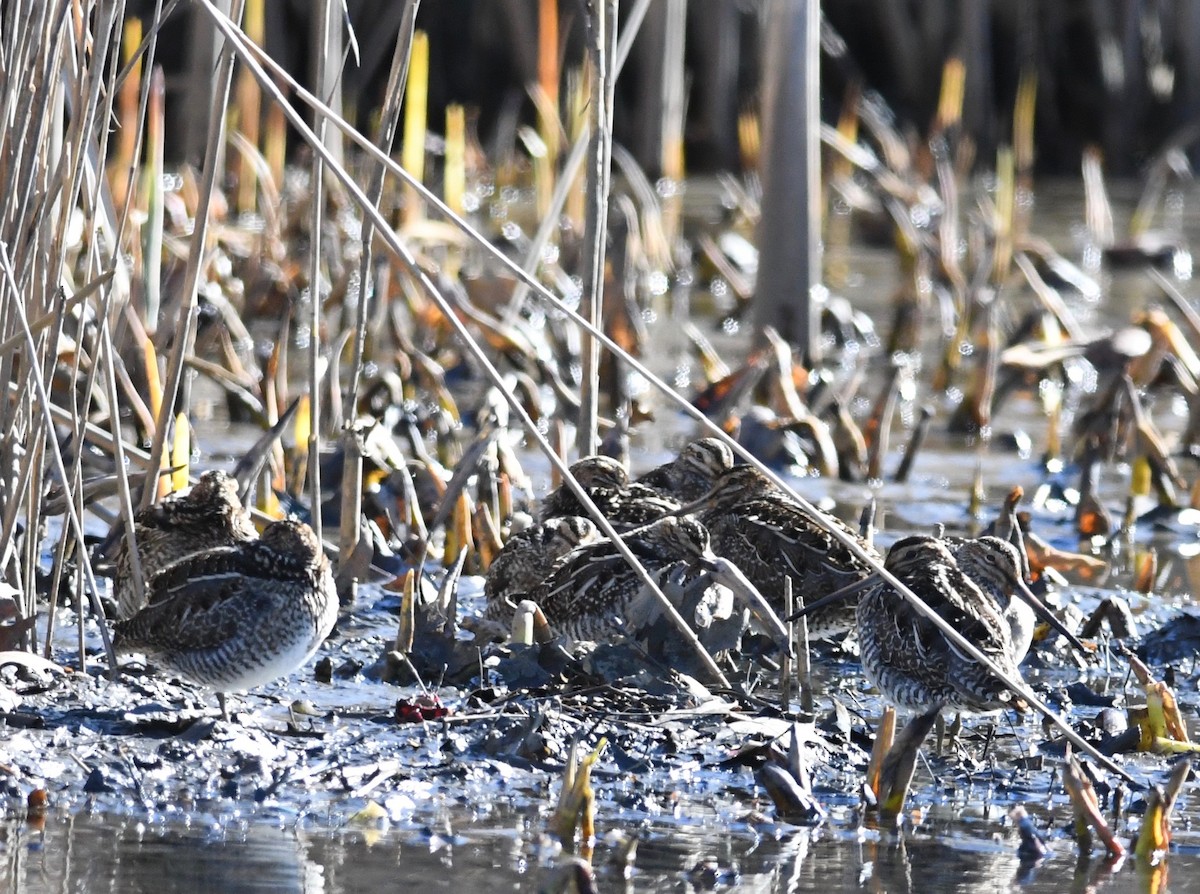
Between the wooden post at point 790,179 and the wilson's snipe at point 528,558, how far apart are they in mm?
3681

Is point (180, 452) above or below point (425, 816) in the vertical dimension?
above

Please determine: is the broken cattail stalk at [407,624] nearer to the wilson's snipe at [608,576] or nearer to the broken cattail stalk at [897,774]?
the wilson's snipe at [608,576]

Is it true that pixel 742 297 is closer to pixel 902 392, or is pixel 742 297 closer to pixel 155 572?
pixel 902 392

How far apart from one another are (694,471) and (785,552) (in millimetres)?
966

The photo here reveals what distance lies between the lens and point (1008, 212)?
13.8 m

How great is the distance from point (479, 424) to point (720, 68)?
11.4m

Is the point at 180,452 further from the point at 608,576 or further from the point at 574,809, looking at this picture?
the point at 574,809

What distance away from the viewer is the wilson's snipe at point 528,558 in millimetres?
5940

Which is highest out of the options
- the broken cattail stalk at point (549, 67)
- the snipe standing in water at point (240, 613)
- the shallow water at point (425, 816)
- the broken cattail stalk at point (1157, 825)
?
the broken cattail stalk at point (549, 67)

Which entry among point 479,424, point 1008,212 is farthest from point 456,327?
point 1008,212

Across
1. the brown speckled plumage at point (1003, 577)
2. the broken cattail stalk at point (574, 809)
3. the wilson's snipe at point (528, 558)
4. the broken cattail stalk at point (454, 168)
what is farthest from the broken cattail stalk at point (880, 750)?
the broken cattail stalk at point (454, 168)

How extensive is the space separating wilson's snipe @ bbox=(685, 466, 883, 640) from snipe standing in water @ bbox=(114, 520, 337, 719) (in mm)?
1466

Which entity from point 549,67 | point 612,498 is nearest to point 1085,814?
point 612,498

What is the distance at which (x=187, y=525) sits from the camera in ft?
19.1
